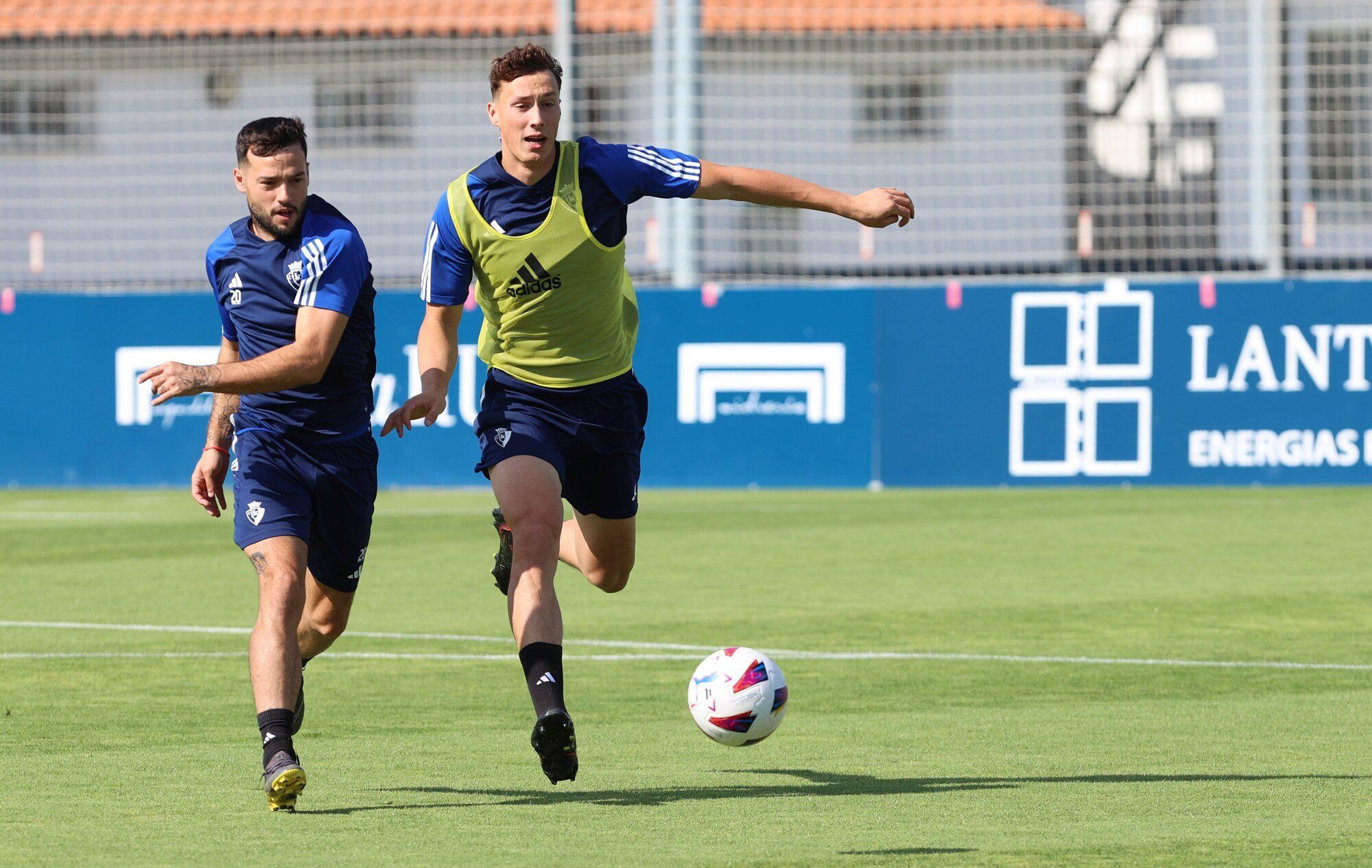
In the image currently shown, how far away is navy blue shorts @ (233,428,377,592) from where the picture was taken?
618 cm

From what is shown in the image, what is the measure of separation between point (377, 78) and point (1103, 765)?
1909cm

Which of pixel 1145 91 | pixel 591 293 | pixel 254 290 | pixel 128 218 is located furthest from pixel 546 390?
pixel 1145 91

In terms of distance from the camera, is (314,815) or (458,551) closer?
(314,815)

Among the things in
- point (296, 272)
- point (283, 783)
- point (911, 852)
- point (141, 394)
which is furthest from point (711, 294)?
point (911, 852)

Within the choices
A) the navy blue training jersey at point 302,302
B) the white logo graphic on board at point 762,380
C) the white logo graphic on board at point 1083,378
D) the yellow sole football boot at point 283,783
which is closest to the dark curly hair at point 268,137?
the navy blue training jersey at point 302,302

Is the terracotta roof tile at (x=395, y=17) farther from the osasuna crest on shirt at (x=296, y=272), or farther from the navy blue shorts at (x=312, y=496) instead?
the osasuna crest on shirt at (x=296, y=272)

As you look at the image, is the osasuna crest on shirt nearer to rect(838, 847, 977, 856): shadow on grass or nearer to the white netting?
rect(838, 847, 977, 856): shadow on grass

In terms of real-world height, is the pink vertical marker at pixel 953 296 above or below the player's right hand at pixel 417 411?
above

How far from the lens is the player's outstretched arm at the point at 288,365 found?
5.75 metres

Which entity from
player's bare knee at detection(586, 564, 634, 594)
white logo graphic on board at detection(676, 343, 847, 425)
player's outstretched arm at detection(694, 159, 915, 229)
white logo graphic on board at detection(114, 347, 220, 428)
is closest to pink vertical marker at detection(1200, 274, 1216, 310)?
white logo graphic on board at detection(676, 343, 847, 425)

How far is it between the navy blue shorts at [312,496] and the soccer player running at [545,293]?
0.20 metres

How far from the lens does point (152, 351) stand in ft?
60.5

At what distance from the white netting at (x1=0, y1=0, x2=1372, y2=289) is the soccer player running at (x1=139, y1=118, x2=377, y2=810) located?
41.1 ft

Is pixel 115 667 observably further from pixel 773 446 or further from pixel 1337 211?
pixel 1337 211
